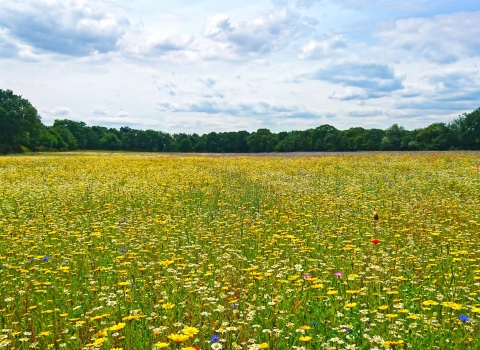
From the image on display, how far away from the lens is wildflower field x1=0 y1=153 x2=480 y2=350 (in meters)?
3.63

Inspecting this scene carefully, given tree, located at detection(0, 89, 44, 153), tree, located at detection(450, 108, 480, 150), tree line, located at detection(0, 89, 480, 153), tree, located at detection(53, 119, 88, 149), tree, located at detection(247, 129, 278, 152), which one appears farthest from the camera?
tree, located at detection(53, 119, 88, 149)

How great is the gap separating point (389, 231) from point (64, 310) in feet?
18.1

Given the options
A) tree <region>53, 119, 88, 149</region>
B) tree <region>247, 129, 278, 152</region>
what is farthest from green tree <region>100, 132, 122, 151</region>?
tree <region>247, 129, 278, 152</region>

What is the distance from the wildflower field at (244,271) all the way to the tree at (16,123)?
170 feet

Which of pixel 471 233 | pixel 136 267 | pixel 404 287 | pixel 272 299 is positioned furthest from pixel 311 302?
pixel 471 233

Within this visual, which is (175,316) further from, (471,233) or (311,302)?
(471,233)

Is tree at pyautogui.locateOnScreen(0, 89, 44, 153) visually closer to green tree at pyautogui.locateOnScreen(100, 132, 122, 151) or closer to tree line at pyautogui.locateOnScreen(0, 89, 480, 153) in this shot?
tree line at pyautogui.locateOnScreen(0, 89, 480, 153)

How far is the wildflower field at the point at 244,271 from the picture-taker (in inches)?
143

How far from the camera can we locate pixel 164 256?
619 cm

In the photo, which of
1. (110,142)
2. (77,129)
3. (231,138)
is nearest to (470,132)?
(231,138)

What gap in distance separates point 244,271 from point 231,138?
120 meters

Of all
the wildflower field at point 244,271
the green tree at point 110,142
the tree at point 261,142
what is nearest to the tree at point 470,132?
the tree at point 261,142

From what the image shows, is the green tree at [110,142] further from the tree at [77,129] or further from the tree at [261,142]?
the tree at [261,142]

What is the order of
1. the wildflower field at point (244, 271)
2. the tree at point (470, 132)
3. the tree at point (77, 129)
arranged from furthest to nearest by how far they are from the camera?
the tree at point (77, 129) < the tree at point (470, 132) < the wildflower field at point (244, 271)
